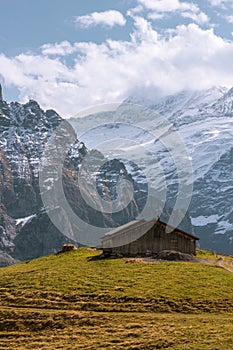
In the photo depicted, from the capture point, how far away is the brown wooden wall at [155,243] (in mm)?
93188

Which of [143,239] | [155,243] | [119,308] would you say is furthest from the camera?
[155,243]

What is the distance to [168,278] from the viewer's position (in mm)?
63094

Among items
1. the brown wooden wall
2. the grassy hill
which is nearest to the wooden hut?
the brown wooden wall

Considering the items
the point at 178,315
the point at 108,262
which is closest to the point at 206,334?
the point at 178,315

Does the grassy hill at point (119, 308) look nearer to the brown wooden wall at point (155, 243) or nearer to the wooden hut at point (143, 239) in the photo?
the wooden hut at point (143, 239)

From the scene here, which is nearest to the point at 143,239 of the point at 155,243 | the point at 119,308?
the point at 155,243

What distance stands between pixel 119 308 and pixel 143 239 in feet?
142

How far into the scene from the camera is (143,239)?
9394 centimetres

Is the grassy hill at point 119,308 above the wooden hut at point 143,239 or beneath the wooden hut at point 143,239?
beneath

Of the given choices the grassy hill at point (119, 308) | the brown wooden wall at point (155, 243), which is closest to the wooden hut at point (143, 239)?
the brown wooden wall at point (155, 243)

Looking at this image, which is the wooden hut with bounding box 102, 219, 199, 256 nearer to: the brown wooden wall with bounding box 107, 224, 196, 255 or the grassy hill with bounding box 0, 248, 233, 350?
the brown wooden wall with bounding box 107, 224, 196, 255

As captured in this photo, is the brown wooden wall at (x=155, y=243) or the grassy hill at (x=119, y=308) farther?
the brown wooden wall at (x=155, y=243)

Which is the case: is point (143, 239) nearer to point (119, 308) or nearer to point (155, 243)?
point (155, 243)

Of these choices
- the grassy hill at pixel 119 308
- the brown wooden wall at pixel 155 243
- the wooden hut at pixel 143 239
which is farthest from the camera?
the brown wooden wall at pixel 155 243
